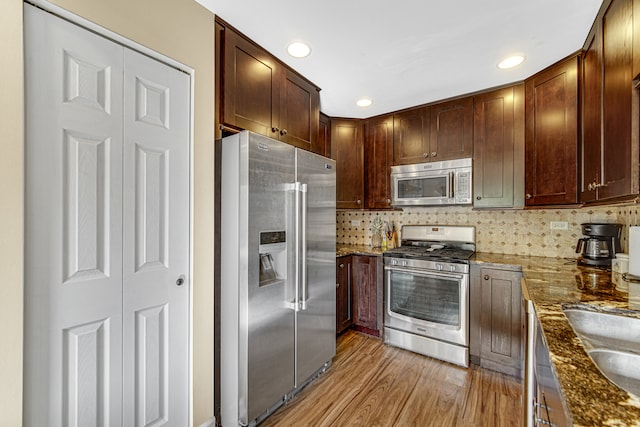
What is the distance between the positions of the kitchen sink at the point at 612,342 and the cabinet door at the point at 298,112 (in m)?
1.91

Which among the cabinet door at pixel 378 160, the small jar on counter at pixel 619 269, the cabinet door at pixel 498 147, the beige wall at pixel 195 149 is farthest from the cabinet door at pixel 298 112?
the small jar on counter at pixel 619 269

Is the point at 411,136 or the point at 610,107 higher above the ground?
the point at 411,136

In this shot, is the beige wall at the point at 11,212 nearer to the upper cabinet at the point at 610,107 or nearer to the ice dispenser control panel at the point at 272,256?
the ice dispenser control panel at the point at 272,256

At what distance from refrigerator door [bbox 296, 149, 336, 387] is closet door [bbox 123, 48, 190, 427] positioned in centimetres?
76

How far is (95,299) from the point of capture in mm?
1204

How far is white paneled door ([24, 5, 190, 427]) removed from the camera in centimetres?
107

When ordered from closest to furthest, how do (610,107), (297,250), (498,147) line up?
1. (610,107)
2. (297,250)
3. (498,147)

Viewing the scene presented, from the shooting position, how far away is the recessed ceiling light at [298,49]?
1.84 metres

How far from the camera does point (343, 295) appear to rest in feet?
9.68

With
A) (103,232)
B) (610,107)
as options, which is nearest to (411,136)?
(610,107)

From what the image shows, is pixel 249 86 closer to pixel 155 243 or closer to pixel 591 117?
pixel 155 243

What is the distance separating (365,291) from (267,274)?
150cm

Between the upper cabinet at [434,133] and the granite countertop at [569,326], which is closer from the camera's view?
the granite countertop at [569,326]

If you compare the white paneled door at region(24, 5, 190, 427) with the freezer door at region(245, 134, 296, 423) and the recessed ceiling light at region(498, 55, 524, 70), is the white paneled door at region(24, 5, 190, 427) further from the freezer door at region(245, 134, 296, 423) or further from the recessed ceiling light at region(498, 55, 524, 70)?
the recessed ceiling light at region(498, 55, 524, 70)
